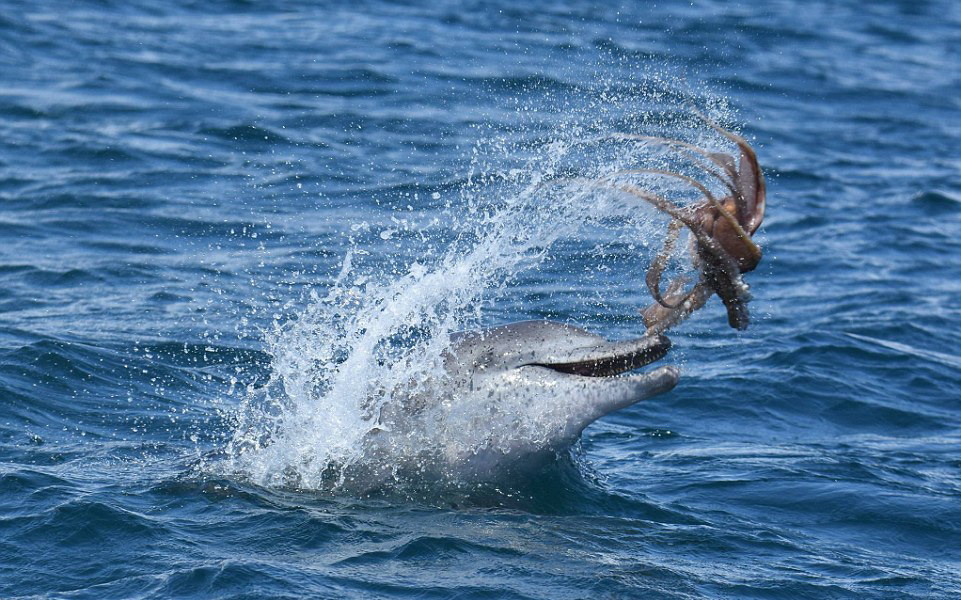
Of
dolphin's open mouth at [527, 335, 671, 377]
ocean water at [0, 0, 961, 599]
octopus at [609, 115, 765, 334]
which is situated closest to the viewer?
octopus at [609, 115, 765, 334]

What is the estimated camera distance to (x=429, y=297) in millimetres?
8625

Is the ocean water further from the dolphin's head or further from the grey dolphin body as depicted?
the dolphin's head

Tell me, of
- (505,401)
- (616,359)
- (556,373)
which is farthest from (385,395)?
(616,359)

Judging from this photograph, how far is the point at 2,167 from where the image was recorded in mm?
16125

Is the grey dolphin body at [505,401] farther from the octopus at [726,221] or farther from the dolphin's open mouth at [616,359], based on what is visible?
the octopus at [726,221]

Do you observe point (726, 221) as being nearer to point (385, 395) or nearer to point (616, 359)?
point (616, 359)

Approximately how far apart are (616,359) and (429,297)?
1547 millimetres

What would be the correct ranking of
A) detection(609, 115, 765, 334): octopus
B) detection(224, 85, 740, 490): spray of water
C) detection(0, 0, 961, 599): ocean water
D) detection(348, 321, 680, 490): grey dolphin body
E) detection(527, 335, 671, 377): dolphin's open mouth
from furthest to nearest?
detection(224, 85, 740, 490): spray of water
detection(0, 0, 961, 599): ocean water
detection(348, 321, 680, 490): grey dolphin body
detection(527, 335, 671, 377): dolphin's open mouth
detection(609, 115, 765, 334): octopus

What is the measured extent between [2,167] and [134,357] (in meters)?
6.00

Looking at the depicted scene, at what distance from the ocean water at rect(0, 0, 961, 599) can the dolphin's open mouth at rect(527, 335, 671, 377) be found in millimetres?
727

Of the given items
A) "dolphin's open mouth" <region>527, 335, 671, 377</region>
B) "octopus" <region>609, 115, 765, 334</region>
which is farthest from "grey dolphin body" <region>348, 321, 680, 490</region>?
"octopus" <region>609, 115, 765, 334</region>

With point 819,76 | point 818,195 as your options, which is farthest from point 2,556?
point 819,76

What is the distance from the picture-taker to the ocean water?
7762mm

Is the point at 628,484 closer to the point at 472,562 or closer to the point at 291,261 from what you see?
the point at 472,562
